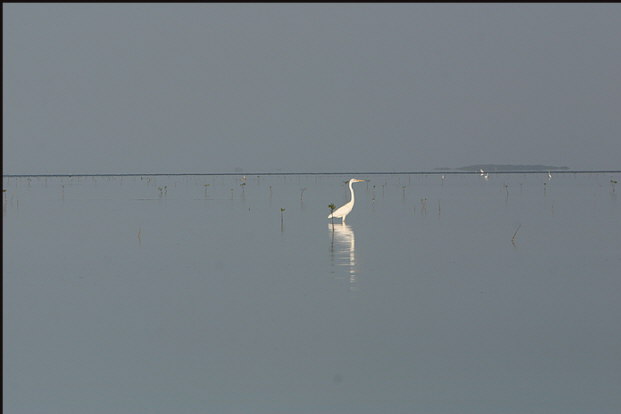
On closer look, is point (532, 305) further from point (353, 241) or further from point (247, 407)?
point (353, 241)

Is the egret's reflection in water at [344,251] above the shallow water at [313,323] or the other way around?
above

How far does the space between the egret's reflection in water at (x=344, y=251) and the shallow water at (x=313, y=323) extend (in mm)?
59

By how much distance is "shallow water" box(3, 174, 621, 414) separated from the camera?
25.7ft

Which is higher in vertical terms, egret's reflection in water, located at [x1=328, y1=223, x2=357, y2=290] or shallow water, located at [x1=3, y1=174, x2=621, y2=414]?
egret's reflection in water, located at [x1=328, y1=223, x2=357, y2=290]

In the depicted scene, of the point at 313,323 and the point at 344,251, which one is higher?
the point at 344,251

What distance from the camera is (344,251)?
19.1 m

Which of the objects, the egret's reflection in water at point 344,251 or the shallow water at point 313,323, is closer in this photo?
the shallow water at point 313,323

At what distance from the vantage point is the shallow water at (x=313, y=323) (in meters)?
7.83

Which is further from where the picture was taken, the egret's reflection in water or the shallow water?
the egret's reflection in water

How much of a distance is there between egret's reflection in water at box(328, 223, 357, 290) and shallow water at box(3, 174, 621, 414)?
59mm

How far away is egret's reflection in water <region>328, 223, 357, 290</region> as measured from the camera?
15367 mm

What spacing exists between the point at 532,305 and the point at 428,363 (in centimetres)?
394

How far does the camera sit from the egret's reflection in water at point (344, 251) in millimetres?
15367

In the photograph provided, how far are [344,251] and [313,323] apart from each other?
27.1ft
